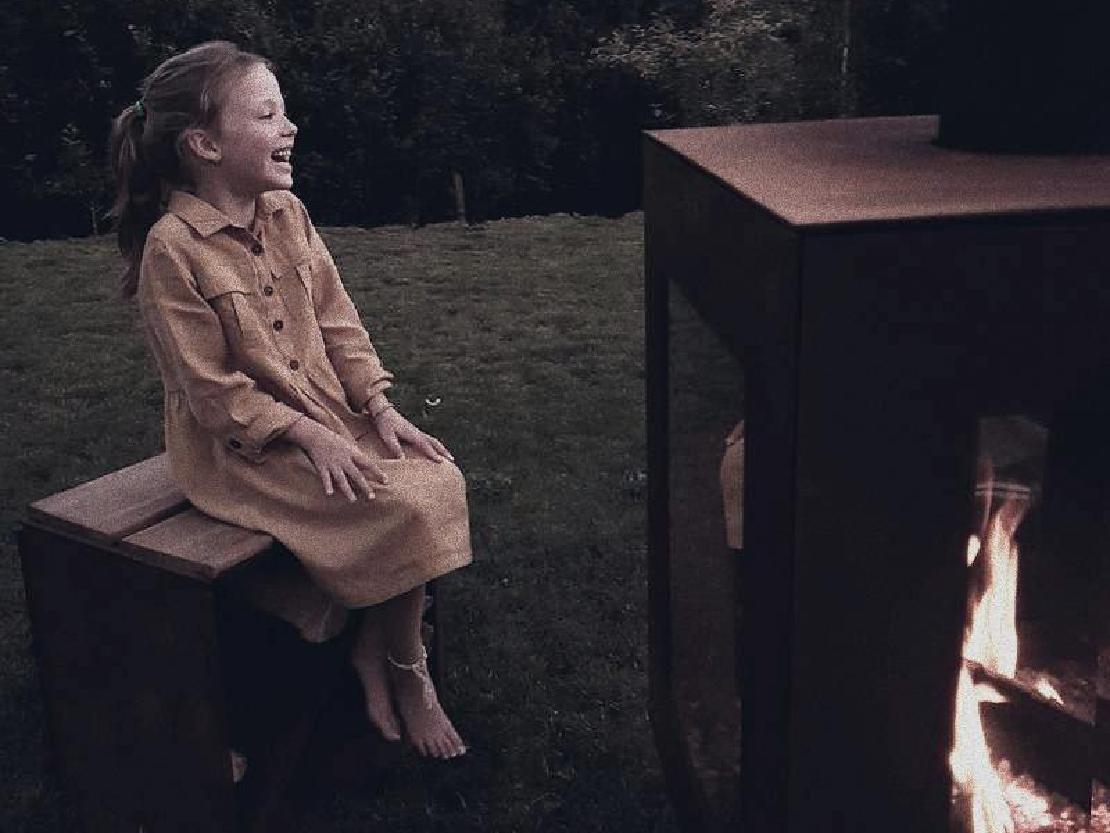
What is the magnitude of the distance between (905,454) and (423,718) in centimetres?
170

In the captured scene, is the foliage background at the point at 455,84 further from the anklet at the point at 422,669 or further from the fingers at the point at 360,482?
the fingers at the point at 360,482

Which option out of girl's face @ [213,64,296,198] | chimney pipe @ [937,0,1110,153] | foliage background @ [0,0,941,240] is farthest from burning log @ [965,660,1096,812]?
foliage background @ [0,0,941,240]

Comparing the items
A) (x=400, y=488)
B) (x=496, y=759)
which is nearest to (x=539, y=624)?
(x=496, y=759)

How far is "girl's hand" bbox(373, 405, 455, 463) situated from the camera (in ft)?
10.1

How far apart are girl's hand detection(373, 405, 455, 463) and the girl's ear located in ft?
2.15

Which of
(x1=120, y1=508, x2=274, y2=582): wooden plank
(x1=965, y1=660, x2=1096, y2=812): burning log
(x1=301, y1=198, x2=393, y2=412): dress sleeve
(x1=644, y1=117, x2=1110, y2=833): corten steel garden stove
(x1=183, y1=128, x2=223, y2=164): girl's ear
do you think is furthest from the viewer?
(x1=301, y1=198, x2=393, y2=412): dress sleeve

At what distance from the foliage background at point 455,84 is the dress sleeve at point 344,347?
27.2 feet

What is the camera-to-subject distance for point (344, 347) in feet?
10.4

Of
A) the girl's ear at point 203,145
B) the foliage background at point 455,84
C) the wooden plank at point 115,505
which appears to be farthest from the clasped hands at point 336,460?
the foliage background at point 455,84

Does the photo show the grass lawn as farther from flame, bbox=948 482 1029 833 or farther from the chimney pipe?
the chimney pipe

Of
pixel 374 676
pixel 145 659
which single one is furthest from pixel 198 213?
pixel 374 676

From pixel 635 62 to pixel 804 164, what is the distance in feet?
43.5

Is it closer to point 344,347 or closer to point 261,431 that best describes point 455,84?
point 344,347

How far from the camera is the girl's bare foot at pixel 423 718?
3084 mm
